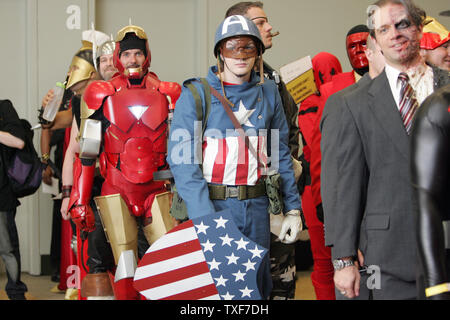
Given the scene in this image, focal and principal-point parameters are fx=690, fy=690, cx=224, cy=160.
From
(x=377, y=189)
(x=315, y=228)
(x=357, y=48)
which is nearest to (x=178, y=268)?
(x=377, y=189)

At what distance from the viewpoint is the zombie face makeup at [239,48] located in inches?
118

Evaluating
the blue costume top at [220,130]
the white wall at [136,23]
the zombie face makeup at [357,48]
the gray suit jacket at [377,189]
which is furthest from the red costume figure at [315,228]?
the white wall at [136,23]

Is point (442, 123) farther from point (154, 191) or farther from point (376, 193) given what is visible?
point (154, 191)

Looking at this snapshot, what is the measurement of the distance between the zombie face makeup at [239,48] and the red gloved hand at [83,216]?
128 cm

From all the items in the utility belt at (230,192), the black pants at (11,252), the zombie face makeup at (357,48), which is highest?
the zombie face makeup at (357,48)

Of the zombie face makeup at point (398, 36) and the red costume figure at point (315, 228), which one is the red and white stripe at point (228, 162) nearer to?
the zombie face makeup at point (398, 36)

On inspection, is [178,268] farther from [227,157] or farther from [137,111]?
[137,111]

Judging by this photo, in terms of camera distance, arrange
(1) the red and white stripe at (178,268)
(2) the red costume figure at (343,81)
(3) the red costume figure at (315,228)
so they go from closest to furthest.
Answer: (1) the red and white stripe at (178,268), (2) the red costume figure at (343,81), (3) the red costume figure at (315,228)

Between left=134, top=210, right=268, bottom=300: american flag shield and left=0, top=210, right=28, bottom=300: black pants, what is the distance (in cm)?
239

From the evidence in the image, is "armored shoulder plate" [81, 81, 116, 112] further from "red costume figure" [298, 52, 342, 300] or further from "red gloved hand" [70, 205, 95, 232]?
"red costume figure" [298, 52, 342, 300]

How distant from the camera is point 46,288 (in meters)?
→ 6.04

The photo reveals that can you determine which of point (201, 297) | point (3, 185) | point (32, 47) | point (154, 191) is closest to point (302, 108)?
point (154, 191)

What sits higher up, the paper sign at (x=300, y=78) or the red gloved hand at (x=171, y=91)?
the paper sign at (x=300, y=78)

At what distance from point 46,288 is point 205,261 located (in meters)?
3.67
